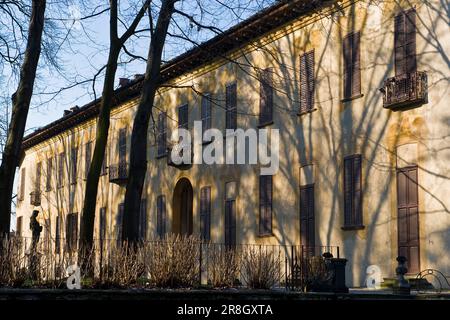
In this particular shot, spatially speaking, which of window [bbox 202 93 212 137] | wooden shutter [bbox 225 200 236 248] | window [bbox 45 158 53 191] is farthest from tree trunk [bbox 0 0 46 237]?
window [bbox 45 158 53 191]

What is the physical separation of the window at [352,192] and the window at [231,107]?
278 inches

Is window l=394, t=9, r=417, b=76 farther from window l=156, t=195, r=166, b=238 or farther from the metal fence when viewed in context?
window l=156, t=195, r=166, b=238

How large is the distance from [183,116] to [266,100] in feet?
22.8

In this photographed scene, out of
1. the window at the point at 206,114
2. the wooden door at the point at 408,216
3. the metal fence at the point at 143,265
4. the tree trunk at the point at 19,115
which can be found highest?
the window at the point at 206,114

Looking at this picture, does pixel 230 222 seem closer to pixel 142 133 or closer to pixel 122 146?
pixel 142 133

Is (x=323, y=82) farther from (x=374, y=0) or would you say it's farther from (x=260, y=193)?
(x=260, y=193)

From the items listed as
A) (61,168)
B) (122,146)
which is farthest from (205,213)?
(61,168)

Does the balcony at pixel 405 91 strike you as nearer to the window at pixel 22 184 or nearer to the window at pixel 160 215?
the window at pixel 160 215

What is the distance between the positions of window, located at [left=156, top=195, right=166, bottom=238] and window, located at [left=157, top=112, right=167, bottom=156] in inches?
81.0

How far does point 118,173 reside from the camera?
39.6m

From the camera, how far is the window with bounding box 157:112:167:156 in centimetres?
3675

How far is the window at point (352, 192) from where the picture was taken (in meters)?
24.2

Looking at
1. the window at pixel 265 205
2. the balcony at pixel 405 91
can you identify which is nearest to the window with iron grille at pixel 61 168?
the window at pixel 265 205
